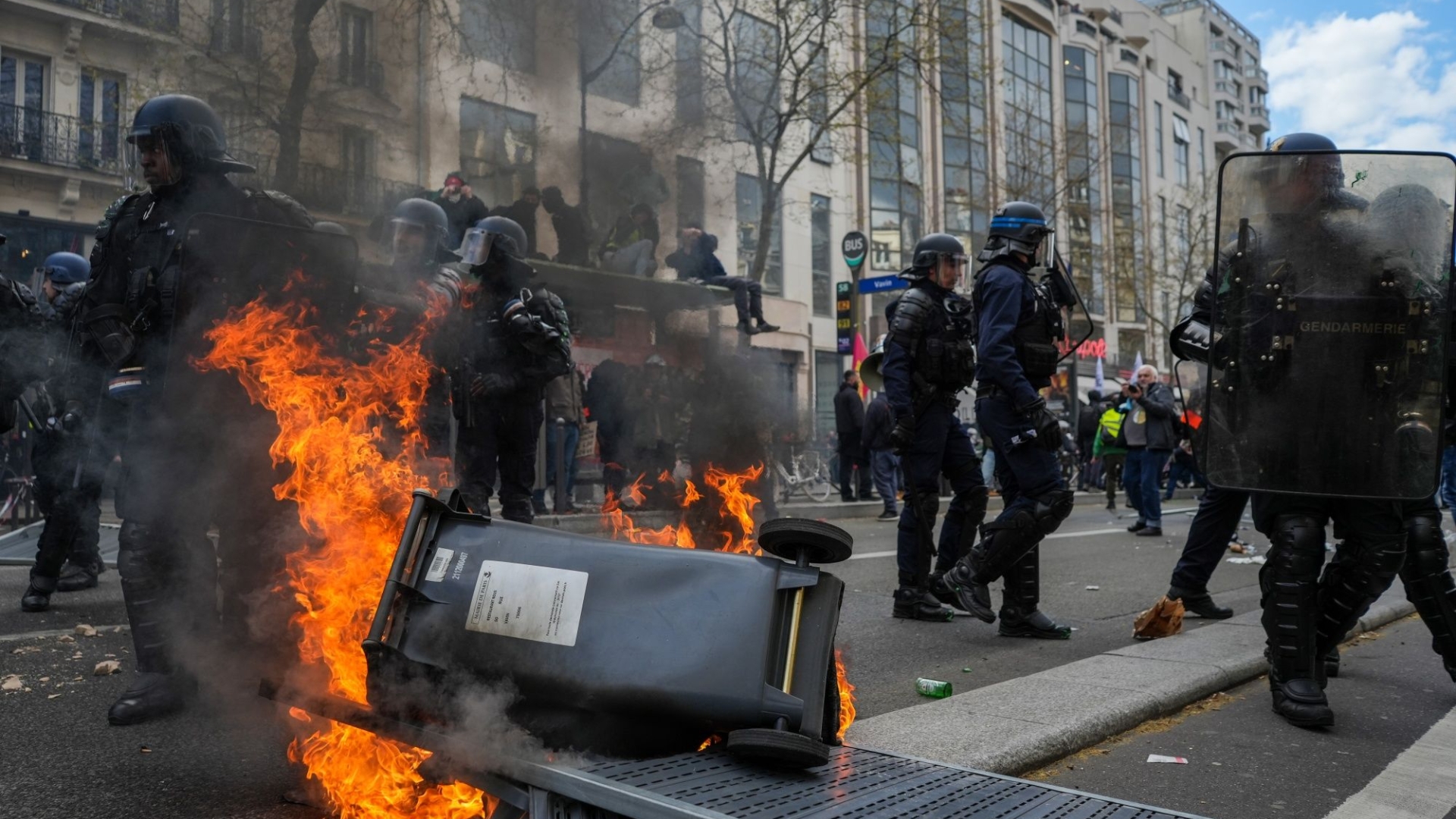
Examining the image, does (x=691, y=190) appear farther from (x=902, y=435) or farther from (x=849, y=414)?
(x=902, y=435)

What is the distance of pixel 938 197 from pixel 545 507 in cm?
2493

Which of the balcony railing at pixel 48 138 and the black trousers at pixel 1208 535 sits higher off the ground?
the balcony railing at pixel 48 138

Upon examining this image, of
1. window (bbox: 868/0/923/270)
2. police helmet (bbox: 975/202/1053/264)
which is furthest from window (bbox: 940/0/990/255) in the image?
police helmet (bbox: 975/202/1053/264)

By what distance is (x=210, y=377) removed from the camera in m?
3.38

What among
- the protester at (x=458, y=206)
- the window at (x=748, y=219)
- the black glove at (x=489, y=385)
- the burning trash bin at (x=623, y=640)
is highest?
the window at (x=748, y=219)

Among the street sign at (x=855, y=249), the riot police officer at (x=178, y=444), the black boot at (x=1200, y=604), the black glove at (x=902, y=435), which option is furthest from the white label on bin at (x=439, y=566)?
the street sign at (x=855, y=249)

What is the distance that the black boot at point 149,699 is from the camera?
10.4 ft

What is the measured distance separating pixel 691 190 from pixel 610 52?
4.85m

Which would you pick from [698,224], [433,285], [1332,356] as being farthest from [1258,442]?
[698,224]

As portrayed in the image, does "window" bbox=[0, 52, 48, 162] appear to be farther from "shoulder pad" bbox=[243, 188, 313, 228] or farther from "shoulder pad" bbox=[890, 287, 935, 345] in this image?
"shoulder pad" bbox=[890, 287, 935, 345]

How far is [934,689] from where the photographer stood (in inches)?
147

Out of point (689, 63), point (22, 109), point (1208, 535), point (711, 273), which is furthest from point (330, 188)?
point (22, 109)

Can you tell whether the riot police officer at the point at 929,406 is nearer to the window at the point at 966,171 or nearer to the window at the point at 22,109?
the window at the point at 22,109

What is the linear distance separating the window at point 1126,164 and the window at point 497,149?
36.4 m
